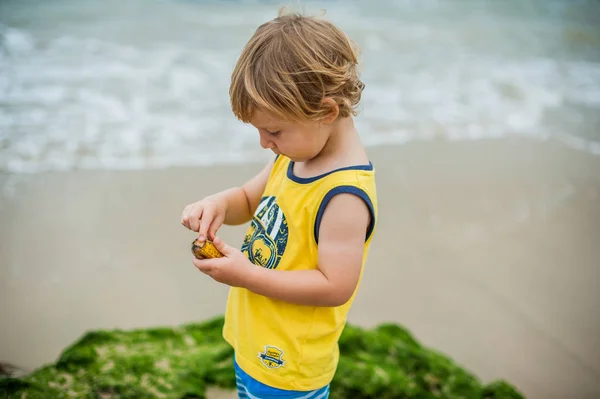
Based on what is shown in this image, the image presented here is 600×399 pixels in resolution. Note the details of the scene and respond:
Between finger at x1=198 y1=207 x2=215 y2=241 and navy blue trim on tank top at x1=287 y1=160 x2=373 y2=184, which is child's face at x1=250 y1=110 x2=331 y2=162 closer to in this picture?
navy blue trim on tank top at x1=287 y1=160 x2=373 y2=184

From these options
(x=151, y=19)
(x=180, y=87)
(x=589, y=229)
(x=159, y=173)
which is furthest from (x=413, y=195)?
(x=151, y=19)

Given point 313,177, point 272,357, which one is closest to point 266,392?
point 272,357

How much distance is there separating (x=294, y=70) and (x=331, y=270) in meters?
0.52

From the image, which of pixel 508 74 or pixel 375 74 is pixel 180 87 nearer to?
pixel 375 74

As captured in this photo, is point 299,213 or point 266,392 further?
point 266,392

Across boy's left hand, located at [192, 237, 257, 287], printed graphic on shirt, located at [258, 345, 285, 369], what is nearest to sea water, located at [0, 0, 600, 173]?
boy's left hand, located at [192, 237, 257, 287]

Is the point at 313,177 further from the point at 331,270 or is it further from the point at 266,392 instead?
the point at 266,392

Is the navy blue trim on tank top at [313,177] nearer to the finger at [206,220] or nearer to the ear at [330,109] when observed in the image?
the ear at [330,109]

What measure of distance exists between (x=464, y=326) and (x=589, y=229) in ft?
5.55

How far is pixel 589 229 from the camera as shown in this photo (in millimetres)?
4789

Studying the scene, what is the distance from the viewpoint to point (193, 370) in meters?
2.87

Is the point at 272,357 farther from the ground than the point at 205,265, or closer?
closer

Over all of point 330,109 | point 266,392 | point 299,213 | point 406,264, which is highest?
point 330,109

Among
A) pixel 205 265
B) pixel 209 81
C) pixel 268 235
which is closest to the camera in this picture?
pixel 205 265
